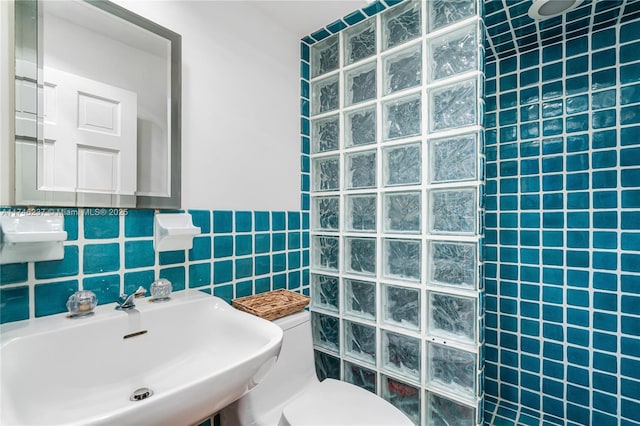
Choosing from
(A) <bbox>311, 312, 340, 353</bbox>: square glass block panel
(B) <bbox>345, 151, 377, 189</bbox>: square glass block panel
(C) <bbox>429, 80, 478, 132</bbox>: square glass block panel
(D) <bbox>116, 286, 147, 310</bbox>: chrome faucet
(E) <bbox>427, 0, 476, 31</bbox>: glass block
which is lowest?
(A) <bbox>311, 312, 340, 353</bbox>: square glass block panel

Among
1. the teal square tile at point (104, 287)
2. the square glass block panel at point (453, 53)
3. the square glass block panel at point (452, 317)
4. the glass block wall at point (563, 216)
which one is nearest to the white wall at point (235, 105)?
the teal square tile at point (104, 287)

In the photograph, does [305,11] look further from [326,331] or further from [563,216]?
[563,216]

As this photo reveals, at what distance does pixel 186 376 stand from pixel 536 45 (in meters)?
2.22

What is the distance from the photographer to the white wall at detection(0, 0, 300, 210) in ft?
3.59

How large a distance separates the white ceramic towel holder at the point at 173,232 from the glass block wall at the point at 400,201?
0.68 m

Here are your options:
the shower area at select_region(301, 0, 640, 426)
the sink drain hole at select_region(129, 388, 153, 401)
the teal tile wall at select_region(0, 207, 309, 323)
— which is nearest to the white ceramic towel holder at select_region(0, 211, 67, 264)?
the teal tile wall at select_region(0, 207, 309, 323)

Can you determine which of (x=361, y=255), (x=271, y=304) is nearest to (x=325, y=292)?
(x=361, y=255)

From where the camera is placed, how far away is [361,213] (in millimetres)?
1389

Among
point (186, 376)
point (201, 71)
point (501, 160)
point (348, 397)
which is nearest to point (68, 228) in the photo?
point (186, 376)

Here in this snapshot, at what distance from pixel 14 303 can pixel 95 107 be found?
56cm

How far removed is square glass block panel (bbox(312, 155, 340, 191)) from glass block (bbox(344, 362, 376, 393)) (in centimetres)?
85

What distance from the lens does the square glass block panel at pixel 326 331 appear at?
1462 mm

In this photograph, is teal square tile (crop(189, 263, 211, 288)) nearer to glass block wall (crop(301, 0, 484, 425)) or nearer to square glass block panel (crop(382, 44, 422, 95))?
glass block wall (crop(301, 0, 484, 425))

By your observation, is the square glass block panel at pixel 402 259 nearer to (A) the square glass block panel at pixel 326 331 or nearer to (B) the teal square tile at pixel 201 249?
(A) the square glass block panel at pixel 326 331
